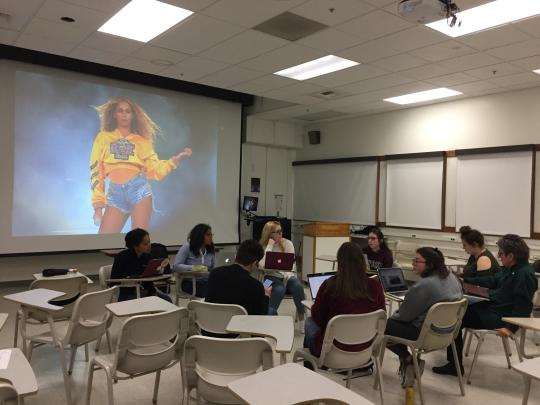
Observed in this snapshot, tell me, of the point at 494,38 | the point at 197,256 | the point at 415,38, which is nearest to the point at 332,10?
the point at 415,38

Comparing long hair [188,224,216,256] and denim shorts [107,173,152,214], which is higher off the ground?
denim shorts [107,173,152,214]

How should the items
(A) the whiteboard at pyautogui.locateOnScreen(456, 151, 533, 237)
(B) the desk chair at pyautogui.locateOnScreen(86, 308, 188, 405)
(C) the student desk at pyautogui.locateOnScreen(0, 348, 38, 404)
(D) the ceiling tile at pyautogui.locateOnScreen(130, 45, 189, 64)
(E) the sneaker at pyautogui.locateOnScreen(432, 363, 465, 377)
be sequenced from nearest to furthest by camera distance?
(C) the student desk at pyautogui.locateOnScreen(0, 348, 38, 404)
(B) the desk chair at pyautogui.locateOnScreen(86, 308, 188, 405)
(E) the sneaker at pyautogui.locateOnScreen(432, 363, 465, 377)
(D) the ceiling tile at pyautogui.locateOnScreen(130, 45, 189, 64)
(A) the whiteboard at pyautogui.locateOnScreen(456, 151, 533, 237)

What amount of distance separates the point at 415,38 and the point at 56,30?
12.2 ft

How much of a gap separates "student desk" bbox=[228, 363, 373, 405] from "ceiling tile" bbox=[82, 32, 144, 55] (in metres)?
4.28

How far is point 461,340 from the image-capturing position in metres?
3.73

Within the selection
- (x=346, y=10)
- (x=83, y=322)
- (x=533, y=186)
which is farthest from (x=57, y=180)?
(x=533, y=186)

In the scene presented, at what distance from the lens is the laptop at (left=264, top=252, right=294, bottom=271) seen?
4652mm

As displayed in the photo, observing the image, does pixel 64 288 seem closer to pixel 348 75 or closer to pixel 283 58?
pixel 283 58

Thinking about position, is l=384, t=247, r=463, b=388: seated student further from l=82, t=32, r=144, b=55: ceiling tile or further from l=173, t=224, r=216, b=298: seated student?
l=82, t=32, r=144, b=55: ceiling tile

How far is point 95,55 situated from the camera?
5320mm

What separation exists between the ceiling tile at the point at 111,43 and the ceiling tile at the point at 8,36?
68 cm

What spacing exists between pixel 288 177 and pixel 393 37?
230 inches

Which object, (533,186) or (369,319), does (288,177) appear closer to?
(533,186)

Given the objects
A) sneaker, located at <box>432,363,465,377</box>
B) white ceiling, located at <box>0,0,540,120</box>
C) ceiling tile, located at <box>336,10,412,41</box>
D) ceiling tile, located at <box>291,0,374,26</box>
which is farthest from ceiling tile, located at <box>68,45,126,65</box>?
sneaker, located at <box>432,363,465,377</box>
